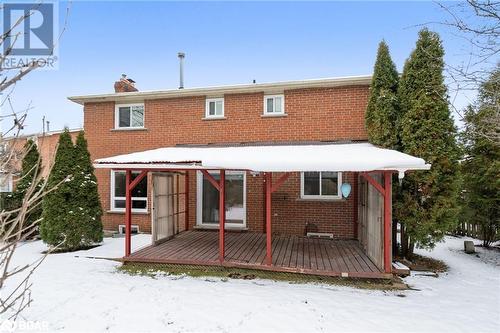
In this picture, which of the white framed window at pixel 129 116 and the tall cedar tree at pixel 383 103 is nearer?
the tall cedar tree at pixel 383 103

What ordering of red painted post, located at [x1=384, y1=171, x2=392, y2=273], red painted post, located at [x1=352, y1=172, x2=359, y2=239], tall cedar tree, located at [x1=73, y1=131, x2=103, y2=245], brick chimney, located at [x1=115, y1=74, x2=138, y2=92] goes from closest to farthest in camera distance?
1. red painted post, located at [x1=384, y1=171, x2=392, y2=273]
2. tall cedar tree, located at [x1=73, y1=131, x2=103, y2=245]
3. red painted post, located at [x1=352, y1=172, x2=359, y2=239]
4. brick chimney, located at [x1=115, y1=74, x2=138, y2=92]

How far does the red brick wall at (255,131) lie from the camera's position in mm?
10250

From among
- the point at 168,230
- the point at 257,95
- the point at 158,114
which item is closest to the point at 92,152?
the point at 158,114

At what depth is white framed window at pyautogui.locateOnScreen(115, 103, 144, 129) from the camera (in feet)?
40.0

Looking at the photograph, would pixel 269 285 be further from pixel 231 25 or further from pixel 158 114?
pixel 231 25

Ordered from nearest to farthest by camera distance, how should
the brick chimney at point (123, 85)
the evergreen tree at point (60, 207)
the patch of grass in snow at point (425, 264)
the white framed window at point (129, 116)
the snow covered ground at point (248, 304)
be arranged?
the snow covered ground at point (248, 304) → the patch of grass in snow at point (425, 264) → the evergreen tree at point (60, 207) → the white framed window at point (129, 116) → the brick chimney at point (123, 85)

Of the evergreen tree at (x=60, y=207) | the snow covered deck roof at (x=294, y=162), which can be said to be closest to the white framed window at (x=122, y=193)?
the evergreen tree at (x=60, y=207)

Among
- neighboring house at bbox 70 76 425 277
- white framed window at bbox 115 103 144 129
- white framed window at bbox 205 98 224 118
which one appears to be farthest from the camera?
white framed window at bbox 115 103 144 129

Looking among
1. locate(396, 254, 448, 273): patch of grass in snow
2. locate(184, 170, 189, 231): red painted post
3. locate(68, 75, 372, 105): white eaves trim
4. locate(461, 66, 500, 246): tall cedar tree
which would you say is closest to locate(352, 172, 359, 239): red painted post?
locate(396, 254, 448, 273): patch of grass in snow

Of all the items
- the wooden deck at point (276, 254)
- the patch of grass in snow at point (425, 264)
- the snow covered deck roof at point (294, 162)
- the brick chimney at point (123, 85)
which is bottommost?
the patch of grass in snow at point (425, 264)

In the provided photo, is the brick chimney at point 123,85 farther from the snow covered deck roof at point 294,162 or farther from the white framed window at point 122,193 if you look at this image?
the snow covered deck roof at point 294,162

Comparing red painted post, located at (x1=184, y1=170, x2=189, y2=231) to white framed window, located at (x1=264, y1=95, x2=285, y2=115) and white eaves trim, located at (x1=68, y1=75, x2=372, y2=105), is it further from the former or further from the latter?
white framed window, located at (x1=264, y1=95, x2=285, y2=115)

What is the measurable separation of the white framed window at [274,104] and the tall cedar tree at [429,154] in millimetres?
4291

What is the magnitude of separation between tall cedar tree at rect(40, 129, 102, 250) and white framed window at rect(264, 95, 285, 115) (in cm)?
662
